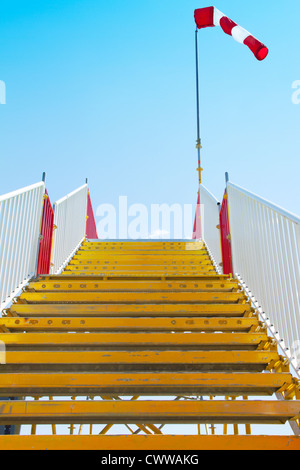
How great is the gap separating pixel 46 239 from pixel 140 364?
2.73 m

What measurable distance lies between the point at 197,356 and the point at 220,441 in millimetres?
868

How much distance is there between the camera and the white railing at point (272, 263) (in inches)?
117

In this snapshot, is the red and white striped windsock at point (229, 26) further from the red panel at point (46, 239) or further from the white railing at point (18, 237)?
the white railing at point (18, 237)

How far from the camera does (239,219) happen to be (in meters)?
4.86

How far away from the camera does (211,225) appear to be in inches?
263

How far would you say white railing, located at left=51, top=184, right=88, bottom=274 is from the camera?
5680mm

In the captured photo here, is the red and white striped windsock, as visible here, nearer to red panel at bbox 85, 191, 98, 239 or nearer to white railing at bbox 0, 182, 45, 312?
red panel at bbox 85, 191, 98, 239

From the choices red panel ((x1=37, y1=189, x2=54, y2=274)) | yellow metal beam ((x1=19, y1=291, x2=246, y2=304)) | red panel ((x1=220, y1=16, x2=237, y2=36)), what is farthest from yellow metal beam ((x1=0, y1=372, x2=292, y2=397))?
red panel ((x1=220, y1=16, x2=237, y2=36))

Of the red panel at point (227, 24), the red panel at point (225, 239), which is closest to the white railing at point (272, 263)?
the red panel at point (225, 239)

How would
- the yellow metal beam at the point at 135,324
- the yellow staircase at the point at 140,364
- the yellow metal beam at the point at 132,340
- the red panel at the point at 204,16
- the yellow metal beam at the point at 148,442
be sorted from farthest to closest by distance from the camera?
the red panel at the point at 204,16 < the yellow metal beam at the point at 135,324 < the yellow metal beam at the point at 132,340 < the yellow staircase at the point at 140,364 < the yellow metal beam at the point at 148,442

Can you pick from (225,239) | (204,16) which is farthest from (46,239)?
(204,16)

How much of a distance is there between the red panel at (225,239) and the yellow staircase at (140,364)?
706mm

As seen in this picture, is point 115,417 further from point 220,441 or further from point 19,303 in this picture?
point 19,303

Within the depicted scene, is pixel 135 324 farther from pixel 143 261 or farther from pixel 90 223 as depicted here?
pixel 90 223
